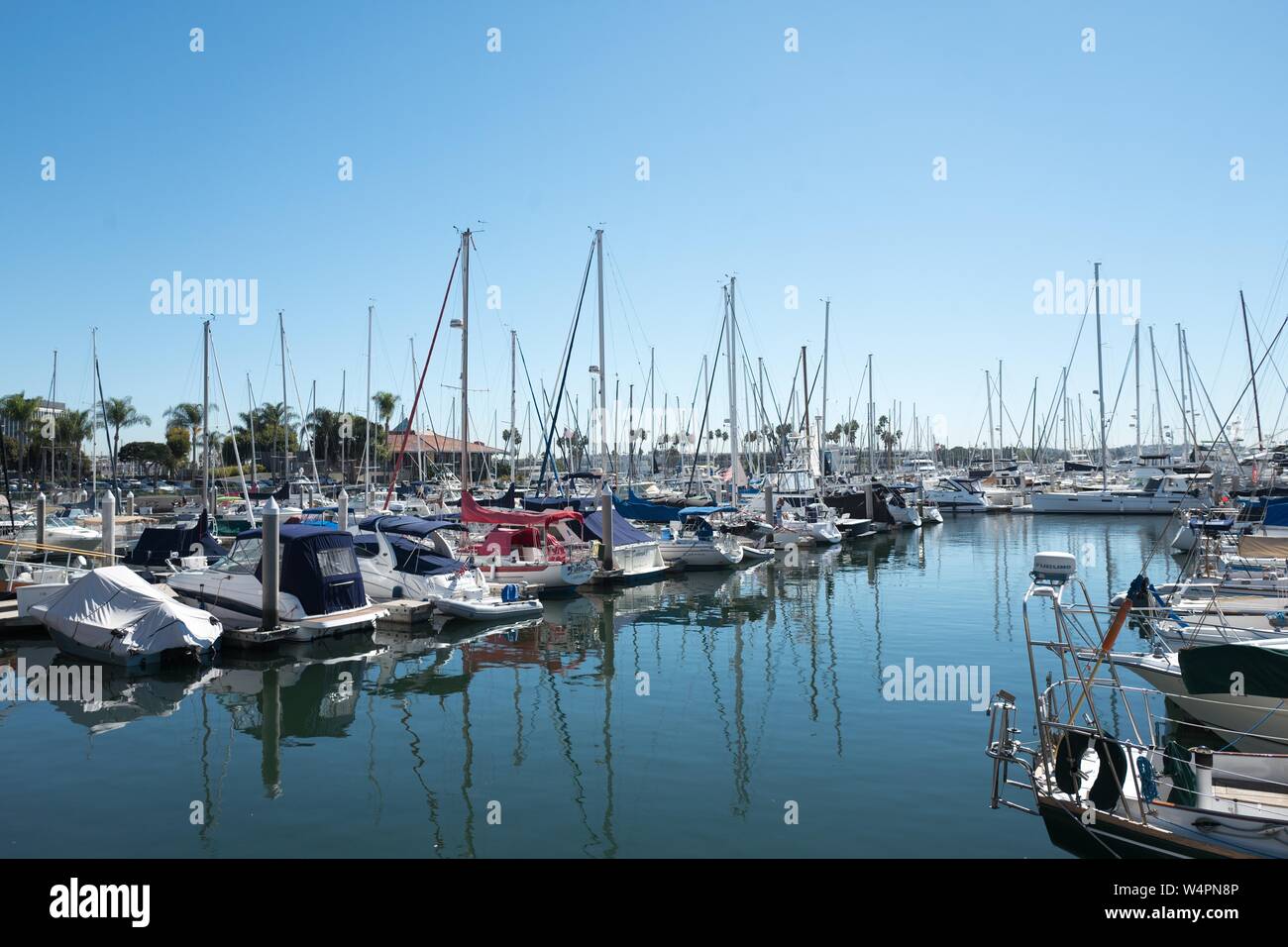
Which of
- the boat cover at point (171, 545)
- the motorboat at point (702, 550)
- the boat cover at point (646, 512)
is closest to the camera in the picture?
the boat cover at point (171, 545)

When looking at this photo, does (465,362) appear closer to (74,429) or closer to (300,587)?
(300,587)

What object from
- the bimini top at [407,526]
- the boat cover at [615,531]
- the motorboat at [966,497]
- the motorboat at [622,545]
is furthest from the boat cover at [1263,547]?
the motorboat at [966,497]

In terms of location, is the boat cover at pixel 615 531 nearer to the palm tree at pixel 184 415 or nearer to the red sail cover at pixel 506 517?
the red sail cover at pixel 506 517

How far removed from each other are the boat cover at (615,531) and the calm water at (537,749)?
8956mm

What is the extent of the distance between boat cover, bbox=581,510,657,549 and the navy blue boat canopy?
12123 mm

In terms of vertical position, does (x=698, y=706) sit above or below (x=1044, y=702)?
below

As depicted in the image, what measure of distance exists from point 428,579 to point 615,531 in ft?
35.3

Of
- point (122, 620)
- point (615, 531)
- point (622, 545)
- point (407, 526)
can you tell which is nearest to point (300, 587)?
point (122, 620)

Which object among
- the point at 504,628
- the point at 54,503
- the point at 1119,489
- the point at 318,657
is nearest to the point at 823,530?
the point at 504,628

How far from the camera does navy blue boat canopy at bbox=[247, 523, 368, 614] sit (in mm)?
22484

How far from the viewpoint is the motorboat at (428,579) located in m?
25.5
